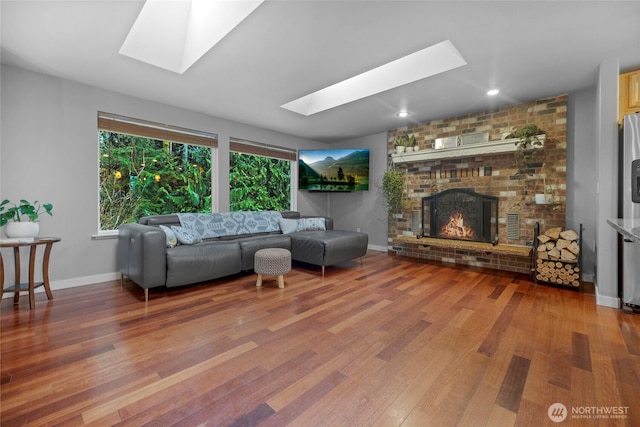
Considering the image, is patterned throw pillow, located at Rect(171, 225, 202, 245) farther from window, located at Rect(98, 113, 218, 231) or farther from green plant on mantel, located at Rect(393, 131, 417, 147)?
green plant on mantel, located at Rect(393, 131, 417, 147)

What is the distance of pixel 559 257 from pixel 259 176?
4500 millimetres

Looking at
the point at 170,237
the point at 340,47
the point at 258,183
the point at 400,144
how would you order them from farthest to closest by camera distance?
the point at 258,183 < the point at 400,144 < the point at 170,237 < the point at 340,47

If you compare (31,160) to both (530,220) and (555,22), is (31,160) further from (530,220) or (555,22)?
(530,220)

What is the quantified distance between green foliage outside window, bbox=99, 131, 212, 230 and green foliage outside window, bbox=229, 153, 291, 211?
473mm

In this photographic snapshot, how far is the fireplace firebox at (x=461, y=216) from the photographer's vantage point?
155 inches

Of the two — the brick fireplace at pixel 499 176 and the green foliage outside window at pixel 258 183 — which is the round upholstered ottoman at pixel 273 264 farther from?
the brick fireplace at pixel 499 176

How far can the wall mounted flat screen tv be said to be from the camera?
521cm

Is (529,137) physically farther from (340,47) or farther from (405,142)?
(340,47)

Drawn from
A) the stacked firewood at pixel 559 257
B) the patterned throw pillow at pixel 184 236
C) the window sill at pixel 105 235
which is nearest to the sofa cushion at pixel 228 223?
the patterned throw pillow at pixel 184 236

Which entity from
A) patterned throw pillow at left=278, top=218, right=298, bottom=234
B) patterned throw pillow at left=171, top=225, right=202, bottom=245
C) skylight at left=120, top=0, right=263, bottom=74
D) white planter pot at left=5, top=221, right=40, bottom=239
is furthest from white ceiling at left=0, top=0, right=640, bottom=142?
patterned throw pillow at left=278, top=218, right=298, bottom=234

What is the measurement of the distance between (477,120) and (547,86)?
0.97 metres

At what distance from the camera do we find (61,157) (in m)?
2.94

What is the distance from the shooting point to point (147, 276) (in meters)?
2.57

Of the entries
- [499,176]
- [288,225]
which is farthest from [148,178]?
[499,176]
